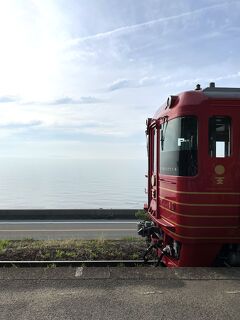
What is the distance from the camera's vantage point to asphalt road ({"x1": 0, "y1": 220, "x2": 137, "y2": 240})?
43.4 feet

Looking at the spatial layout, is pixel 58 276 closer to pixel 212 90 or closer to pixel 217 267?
pixel 217 267

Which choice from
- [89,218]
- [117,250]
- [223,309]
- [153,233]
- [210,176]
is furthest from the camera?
[89,218]

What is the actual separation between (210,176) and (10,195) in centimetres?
2974

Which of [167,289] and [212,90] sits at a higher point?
[212,90]

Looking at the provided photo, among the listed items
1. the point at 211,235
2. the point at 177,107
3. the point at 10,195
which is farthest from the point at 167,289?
the point at 10,195

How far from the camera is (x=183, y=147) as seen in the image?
22.1 feet

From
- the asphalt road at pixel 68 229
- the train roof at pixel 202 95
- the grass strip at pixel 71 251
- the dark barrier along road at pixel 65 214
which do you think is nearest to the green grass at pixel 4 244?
the grass strip at pixel 71 251

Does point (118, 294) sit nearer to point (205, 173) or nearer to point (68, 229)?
point (205, 173)

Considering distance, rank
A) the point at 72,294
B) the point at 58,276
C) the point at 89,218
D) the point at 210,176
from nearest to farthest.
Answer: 1. the point at 72,294
2. the point at 58,276
3. the point at 210,176
4. the point at 89,218

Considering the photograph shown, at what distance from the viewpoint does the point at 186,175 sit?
6.61 m

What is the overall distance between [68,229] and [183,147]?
9097 millimetres

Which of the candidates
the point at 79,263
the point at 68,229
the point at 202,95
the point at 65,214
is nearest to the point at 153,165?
the point at 79,263

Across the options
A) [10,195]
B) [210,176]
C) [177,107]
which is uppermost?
[177,107]

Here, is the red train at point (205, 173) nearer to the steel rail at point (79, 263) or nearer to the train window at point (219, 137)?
the train window at point (219, 137)
